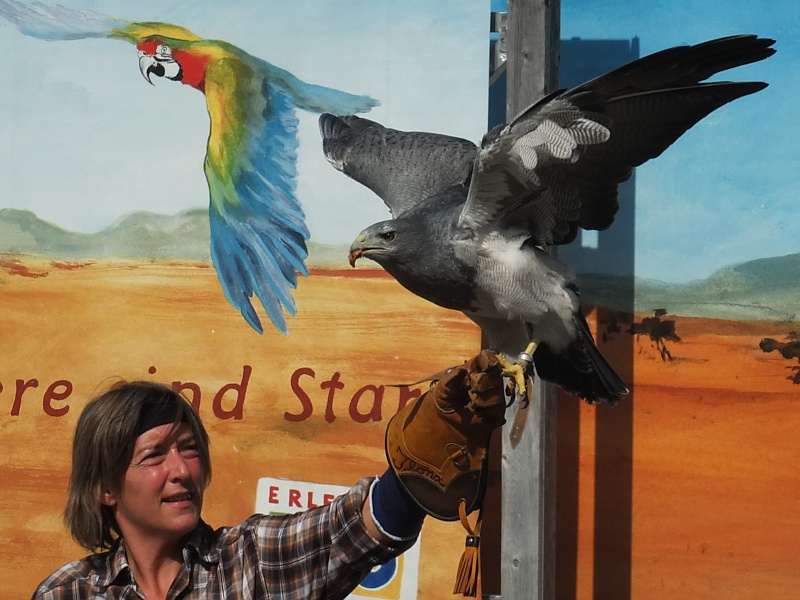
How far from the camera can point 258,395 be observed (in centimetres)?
346

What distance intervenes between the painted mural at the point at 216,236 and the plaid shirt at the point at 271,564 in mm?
1613

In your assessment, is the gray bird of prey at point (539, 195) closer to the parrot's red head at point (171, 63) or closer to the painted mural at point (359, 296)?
the painted mural at point (359, 296)

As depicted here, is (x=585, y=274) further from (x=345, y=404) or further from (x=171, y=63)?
(x=171, y=63)

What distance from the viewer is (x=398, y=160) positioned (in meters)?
2.84

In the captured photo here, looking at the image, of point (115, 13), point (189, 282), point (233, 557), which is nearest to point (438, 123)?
point (189, 282)

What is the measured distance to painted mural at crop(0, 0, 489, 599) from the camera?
3.38 m

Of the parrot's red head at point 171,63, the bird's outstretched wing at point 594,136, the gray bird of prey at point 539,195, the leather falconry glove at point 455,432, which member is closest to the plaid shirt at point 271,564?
the leather falconry glove at point 455,432

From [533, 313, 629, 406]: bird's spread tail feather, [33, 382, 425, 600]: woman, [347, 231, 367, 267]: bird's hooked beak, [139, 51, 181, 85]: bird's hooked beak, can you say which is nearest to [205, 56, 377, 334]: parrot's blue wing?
[139, 51, 181, 85]: bird's hooked beak

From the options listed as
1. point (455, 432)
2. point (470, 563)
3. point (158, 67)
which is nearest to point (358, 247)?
point (455, 432)

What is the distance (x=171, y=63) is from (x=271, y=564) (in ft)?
7.98

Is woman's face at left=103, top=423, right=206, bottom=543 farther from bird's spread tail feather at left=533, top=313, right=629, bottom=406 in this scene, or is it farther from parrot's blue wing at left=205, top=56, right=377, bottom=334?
parrot's blue wing at left=205, top=56, right=377, bottom=334

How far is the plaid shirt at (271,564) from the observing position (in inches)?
65.5

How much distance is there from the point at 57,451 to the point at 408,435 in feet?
7.36

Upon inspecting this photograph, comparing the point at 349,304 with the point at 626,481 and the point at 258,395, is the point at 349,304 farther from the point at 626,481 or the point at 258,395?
the point at 626,481
